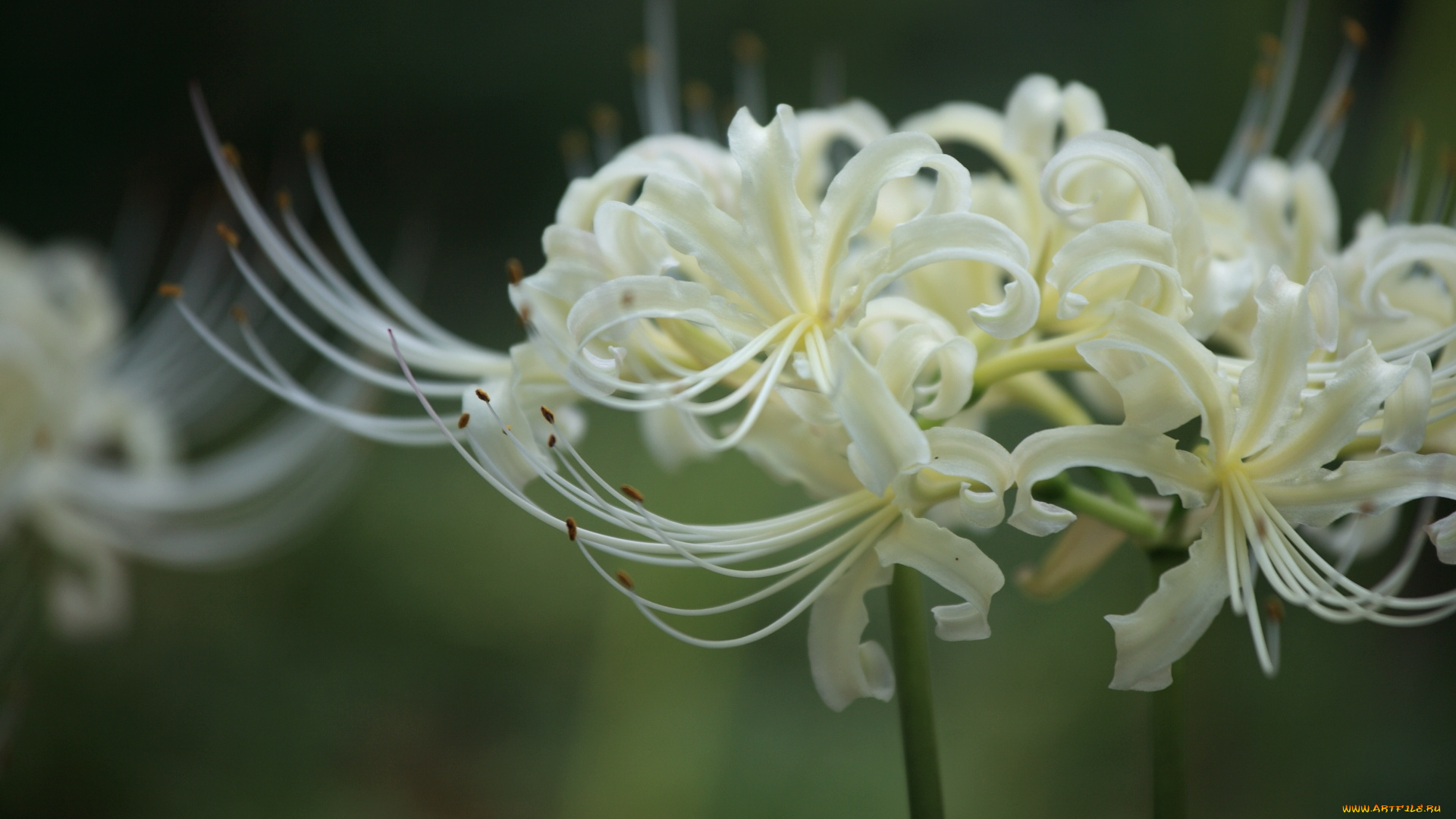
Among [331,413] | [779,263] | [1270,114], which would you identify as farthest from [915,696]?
[1270,114]

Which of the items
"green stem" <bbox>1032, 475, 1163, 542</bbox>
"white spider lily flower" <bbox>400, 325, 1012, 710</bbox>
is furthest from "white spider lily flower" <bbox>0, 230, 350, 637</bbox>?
"green stem" <bbox>1032, 475, 1163, 542</bbox>

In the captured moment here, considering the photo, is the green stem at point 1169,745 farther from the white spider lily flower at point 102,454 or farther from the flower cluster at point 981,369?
the white spider lily flower at point 102,454

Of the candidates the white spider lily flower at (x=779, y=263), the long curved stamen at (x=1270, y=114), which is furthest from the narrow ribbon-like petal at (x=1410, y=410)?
the long curved stamen at (x=1270, y=114)

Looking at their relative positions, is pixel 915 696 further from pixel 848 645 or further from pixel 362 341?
pixel 362 341

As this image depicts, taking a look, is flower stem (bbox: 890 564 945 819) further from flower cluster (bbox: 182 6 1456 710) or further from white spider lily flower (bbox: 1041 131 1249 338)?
white spider lily flower (bbox: 1041 131 1249 338)

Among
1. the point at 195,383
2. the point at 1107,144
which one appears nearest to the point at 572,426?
the point at 1107,144

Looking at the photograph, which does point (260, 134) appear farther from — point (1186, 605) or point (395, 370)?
point (1186, 605)

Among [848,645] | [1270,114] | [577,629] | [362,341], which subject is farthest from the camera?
[577,629]
